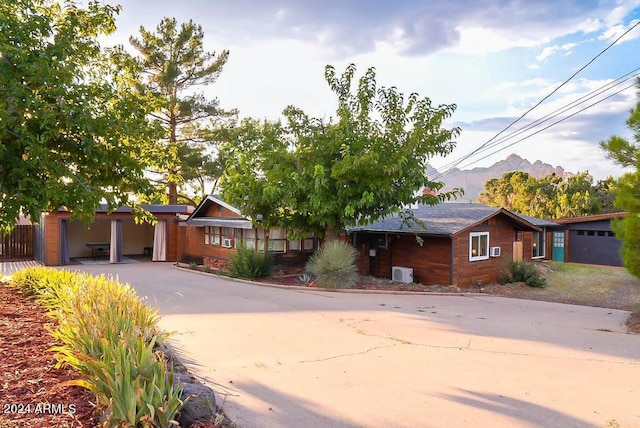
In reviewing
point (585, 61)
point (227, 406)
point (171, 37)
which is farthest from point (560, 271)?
point (171, 37)

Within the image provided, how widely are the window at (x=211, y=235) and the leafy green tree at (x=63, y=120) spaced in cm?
1227

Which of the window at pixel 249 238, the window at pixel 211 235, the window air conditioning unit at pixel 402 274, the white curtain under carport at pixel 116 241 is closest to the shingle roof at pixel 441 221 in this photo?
the window air conditioning unit at pixel 402 274

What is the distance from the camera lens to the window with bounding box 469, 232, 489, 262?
14500 mm

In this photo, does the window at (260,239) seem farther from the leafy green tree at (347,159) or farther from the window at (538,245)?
the window at (538,245)

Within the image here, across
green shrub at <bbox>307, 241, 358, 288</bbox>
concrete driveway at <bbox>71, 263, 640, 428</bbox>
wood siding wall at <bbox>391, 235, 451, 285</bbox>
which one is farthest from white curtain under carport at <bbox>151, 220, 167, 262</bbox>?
wood siding wall at <bbox>391, 235, 451, 285</bbox>

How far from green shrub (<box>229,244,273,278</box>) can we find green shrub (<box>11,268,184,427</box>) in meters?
7.80

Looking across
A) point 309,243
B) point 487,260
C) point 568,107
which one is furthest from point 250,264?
point 568,107

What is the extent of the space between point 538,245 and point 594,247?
2670 millimetres

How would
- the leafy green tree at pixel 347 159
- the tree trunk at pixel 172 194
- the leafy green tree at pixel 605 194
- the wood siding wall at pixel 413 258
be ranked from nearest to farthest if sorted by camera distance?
the leafy green tree at pixel 347 159, the wood siding wall at pixel 413 258, the tree trunk at pixel 172 194, the leafy green tree at pixel 605 194

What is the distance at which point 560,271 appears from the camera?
1933 cm

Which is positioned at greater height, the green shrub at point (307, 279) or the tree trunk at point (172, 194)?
the tree trunk at point (172, 194)

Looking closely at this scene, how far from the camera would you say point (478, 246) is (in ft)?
48.7

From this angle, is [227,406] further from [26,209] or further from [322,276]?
[322,276]

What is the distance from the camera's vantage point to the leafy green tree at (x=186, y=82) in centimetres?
2461
